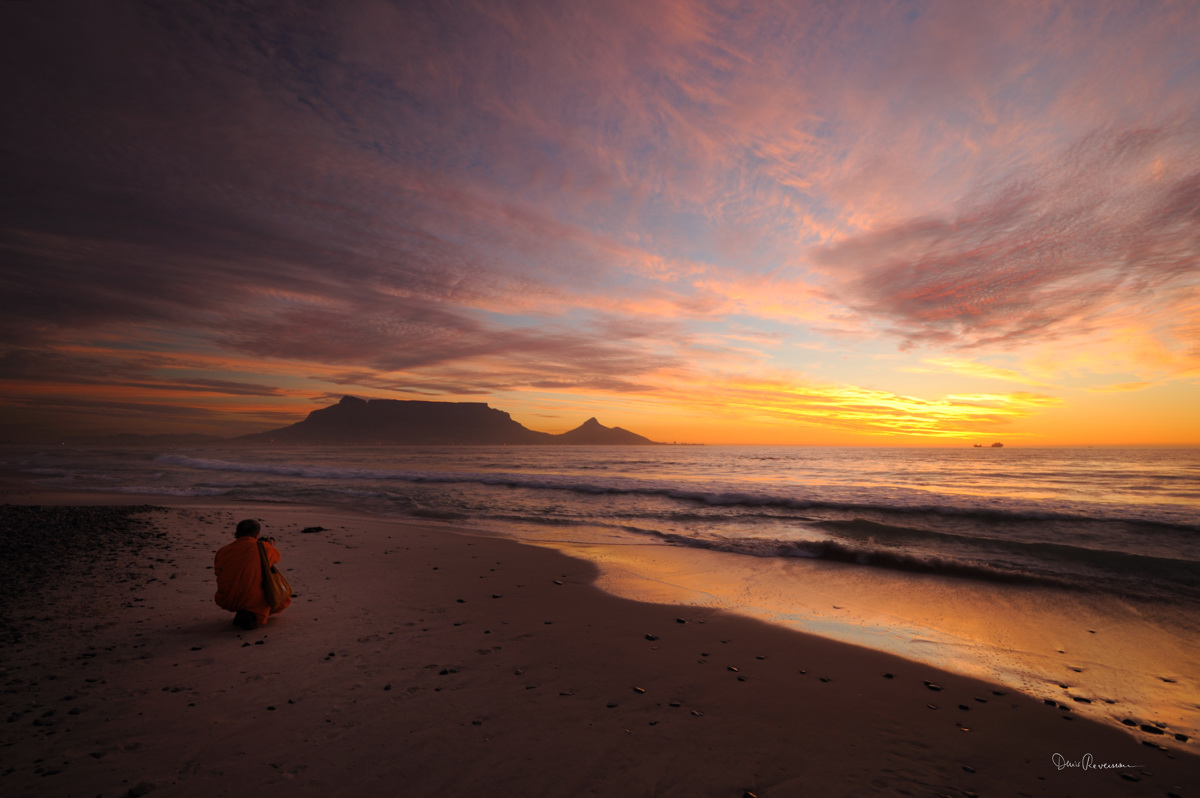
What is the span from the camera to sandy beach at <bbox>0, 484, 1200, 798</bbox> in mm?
3496

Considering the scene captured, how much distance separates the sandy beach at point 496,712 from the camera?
3496mm

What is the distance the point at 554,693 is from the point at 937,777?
335cm

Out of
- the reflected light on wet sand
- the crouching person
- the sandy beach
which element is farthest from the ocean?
the crouching person

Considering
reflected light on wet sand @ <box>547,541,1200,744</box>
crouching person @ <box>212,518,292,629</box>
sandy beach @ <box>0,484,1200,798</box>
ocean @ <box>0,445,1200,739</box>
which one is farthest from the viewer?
ocean @ <box>0,445,1200,739</box>

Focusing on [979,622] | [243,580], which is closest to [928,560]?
[979,622]

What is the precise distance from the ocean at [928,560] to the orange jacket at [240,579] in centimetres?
584

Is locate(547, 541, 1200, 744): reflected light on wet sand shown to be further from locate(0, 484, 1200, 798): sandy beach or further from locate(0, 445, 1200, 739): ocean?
locate(0, 484, 1200, 798): sandy beach

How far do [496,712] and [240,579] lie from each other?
4120 millimetres

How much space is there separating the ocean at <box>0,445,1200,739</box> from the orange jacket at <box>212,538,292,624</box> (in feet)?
19.2

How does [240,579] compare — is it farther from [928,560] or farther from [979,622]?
[928,560]

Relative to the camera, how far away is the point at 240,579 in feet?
20.0

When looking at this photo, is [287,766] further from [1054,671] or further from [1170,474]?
[1170,474]

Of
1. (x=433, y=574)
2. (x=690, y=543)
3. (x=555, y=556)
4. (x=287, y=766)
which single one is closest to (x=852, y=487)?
(x=690, y=543)

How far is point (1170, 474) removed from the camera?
36.7 m
